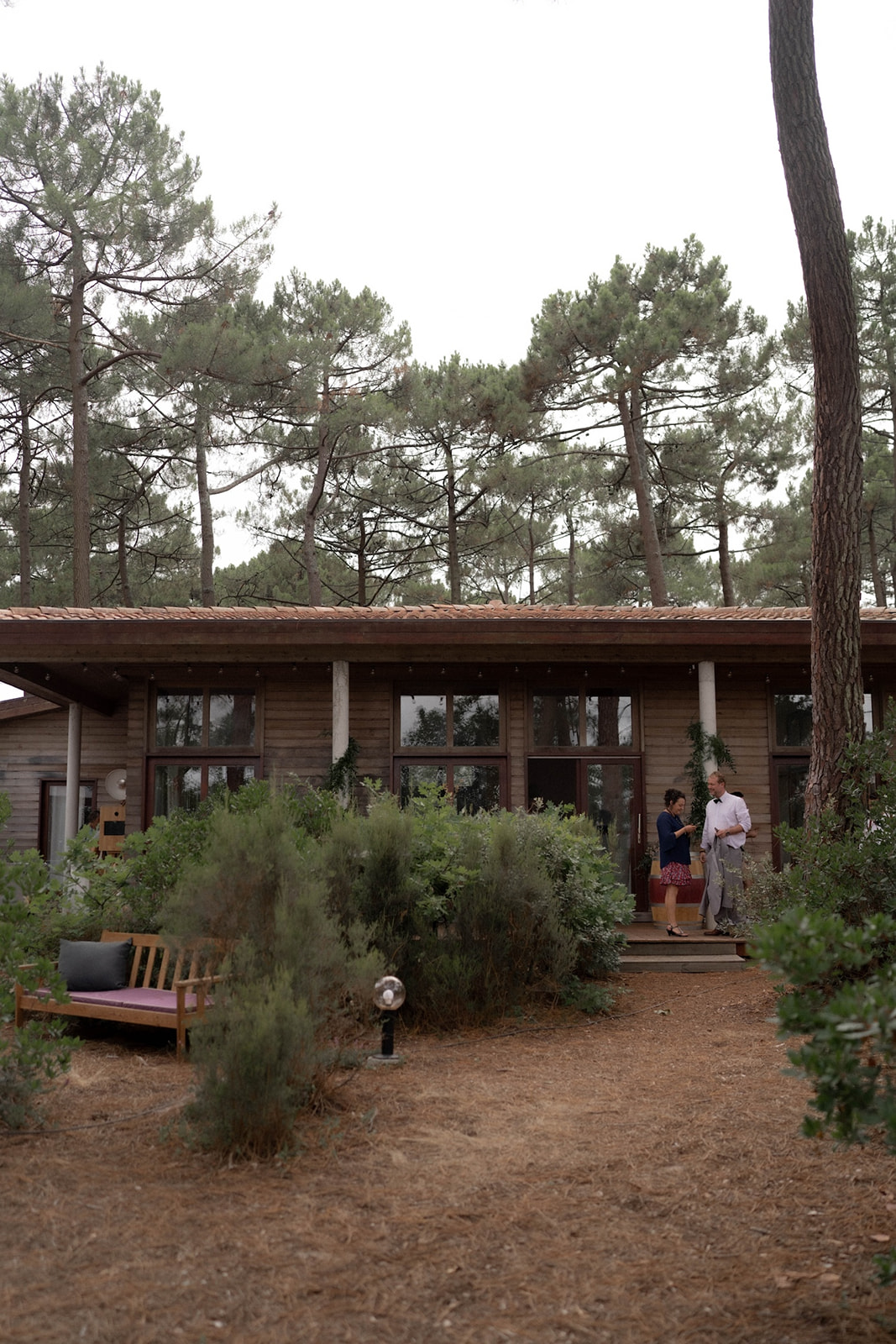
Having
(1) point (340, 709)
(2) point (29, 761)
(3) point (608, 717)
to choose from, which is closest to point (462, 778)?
(1) point (340, 709)

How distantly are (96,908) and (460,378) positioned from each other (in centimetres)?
1632

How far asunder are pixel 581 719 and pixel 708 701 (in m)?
1.57

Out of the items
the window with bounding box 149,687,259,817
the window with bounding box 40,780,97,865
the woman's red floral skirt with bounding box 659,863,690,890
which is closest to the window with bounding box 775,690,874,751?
the woman's red floral skirt with bounding box 659,863,690,890

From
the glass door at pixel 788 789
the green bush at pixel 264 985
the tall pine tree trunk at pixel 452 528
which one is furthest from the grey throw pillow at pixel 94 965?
the tall pine tree trunk at pixel 452 528

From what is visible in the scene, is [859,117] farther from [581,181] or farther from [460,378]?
[460,378]

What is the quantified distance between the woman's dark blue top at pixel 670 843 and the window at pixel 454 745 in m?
2.55

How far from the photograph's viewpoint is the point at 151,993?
6.79 m

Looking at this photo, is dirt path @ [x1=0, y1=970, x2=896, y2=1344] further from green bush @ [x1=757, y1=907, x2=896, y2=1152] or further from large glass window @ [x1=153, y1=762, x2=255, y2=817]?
large glass window @ [x1=153, y1=762, x2=255, y2=817]

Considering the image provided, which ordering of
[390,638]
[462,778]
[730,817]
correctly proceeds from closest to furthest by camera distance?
1. [730,817]
2. [390,638]
3. [462,778]

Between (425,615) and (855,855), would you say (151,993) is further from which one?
(425,615)

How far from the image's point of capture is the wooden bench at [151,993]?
600 cm

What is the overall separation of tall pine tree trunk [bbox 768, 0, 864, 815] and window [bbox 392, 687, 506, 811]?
5.28 m

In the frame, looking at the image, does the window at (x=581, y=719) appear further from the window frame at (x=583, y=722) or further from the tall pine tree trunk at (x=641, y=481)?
the tall pine tree trunk at (x=641, y=481)

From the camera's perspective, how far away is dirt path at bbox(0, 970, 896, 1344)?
309 centimetres
